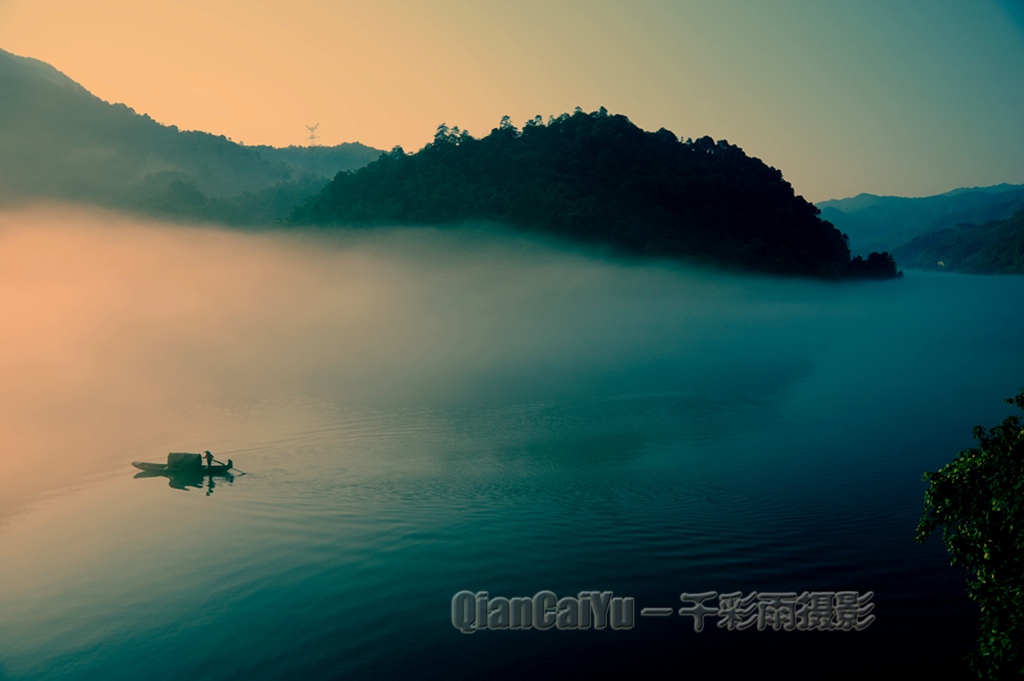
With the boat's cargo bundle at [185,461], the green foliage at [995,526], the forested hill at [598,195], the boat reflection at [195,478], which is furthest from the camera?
the forested hill at [598,195]

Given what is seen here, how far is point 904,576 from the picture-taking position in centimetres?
1573

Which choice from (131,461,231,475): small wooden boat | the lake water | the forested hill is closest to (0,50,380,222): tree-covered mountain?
the forested hill

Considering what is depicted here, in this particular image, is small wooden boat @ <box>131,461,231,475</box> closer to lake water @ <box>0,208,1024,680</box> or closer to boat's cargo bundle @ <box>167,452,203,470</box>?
boat's cargo bundle @ <box>167,452,203,470</box>

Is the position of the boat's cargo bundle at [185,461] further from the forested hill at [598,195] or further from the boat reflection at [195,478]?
the forested hill at [598,195]

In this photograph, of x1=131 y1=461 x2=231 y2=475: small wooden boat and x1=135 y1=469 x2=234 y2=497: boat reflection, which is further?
x1=131 y1=461 x2=231 y2=475: small wooden boat

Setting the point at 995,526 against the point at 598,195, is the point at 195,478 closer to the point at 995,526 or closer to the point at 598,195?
the point at 995,526

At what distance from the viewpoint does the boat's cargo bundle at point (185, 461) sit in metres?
26.6

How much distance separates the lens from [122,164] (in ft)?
526

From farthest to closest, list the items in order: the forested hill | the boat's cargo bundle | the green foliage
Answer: the forested hill
the boat's cargo bundle
the green foliage

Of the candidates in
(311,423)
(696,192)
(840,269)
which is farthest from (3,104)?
(840,269)

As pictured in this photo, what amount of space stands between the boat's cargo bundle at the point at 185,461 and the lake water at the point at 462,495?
877 millimetres

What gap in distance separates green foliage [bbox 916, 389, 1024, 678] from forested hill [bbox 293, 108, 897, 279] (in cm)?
9569

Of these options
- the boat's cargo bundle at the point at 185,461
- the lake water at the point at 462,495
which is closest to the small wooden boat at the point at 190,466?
the boat's cargo bundle at the point at 185,461

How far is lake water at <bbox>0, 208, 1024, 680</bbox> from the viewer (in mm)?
14234
